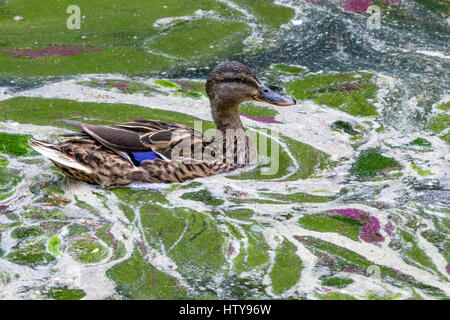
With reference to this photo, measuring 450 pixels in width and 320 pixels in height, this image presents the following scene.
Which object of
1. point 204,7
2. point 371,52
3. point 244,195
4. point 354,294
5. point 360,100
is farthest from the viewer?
point 204,7

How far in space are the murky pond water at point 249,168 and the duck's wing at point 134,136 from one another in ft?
1.39

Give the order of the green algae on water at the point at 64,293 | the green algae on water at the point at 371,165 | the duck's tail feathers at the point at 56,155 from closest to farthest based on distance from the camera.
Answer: the green algae on water at the point at 64,293
the duck's tail feathers at the point at 56,155
the green algae on water at the point at 371,165

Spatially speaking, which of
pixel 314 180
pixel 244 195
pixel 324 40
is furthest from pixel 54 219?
pixel 324 40

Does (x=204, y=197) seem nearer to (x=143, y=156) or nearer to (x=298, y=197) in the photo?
(x=143, y=156)

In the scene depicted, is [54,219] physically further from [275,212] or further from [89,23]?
[89,23]

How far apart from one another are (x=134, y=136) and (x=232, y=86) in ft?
4.15

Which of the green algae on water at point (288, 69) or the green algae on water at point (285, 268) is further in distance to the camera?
the green algae on water at point (288, 69)

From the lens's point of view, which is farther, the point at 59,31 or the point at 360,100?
the point at 59,31

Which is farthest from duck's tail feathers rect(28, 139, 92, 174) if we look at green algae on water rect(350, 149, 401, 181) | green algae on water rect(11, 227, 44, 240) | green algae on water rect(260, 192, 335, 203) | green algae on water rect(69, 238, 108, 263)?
green algae on water rect(350, 149, 401, 181)

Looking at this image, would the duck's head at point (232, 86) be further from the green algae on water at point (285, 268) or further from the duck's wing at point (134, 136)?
the green algae on water at point (285, 268)

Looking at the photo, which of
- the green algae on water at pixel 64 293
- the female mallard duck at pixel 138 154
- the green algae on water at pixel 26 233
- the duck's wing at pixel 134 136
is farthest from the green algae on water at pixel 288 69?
the green algae on water at pixel 64 293

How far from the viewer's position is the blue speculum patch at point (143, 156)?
6.45 metres

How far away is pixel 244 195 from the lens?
6.37 meters

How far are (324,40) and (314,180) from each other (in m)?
3.89
